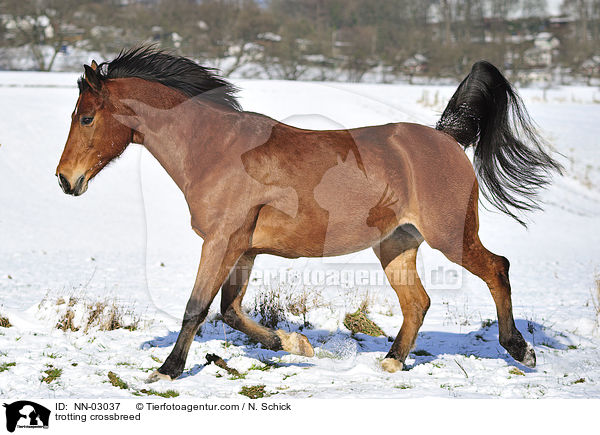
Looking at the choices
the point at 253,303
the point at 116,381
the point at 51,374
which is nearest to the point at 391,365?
the point at 116,381

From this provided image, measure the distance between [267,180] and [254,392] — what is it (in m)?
1.43

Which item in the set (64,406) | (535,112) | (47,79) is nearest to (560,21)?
(535,112)

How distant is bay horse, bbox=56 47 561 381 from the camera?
4109 mm

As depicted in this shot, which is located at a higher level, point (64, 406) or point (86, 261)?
point (64, 406)

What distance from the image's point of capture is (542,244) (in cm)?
1266

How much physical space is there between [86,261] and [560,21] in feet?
235

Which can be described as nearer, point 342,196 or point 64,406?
point 64,406

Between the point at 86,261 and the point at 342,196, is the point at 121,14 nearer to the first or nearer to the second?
the point at 86,261

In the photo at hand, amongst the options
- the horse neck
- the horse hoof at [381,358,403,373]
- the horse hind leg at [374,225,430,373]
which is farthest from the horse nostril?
the horse hoof at [381,358,403,373]

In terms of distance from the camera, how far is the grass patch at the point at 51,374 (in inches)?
165

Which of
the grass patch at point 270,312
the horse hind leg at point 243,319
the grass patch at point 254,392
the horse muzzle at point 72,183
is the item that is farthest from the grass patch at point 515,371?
the horse muzzle at point 72,183

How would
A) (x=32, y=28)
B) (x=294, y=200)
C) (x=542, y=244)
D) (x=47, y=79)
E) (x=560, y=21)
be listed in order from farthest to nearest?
(x=560, y=21)
(x=32, y=28)
(x=47, y=79)
(x=542, y=244)
(x=294, y=200)

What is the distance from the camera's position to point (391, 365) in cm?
466

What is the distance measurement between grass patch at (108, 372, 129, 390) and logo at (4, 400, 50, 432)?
57cm
